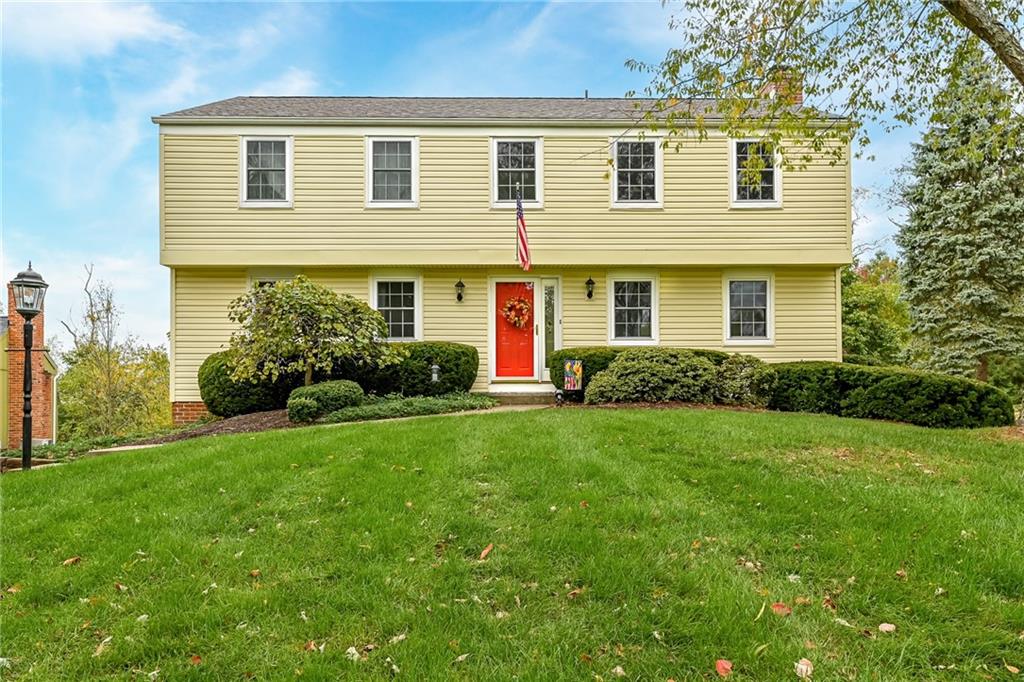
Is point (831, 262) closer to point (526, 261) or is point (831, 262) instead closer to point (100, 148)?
point (526, 261)

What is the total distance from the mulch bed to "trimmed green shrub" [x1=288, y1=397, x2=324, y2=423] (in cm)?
14

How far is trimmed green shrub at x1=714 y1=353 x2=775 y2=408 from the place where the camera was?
10.2 meters

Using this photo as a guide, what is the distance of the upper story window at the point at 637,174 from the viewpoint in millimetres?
11859

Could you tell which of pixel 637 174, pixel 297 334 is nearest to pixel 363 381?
pixel 297 334

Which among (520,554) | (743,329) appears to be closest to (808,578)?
(520,554)

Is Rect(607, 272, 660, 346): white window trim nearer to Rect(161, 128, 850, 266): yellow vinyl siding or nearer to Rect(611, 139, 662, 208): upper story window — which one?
Rect(161, 128, 850, 266): yellow vinyl siding

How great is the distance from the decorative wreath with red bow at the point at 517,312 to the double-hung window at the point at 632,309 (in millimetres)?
1837

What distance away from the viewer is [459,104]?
13312mm

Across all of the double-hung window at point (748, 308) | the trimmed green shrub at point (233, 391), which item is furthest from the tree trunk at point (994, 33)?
the trimmed green shrub at point (233, 391)

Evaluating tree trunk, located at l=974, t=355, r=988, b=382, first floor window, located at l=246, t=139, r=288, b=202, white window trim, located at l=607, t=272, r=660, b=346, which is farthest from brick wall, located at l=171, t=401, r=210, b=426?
tree trunk, located at l=974, t=355, r=988, b=382

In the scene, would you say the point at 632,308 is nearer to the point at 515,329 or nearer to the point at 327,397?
the point at 515,329

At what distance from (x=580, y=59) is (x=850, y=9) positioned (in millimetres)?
7634

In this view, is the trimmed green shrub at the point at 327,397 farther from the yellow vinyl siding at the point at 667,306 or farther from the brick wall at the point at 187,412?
the brick wall at the point at 187,412

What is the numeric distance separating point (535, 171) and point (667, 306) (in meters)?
4.09
